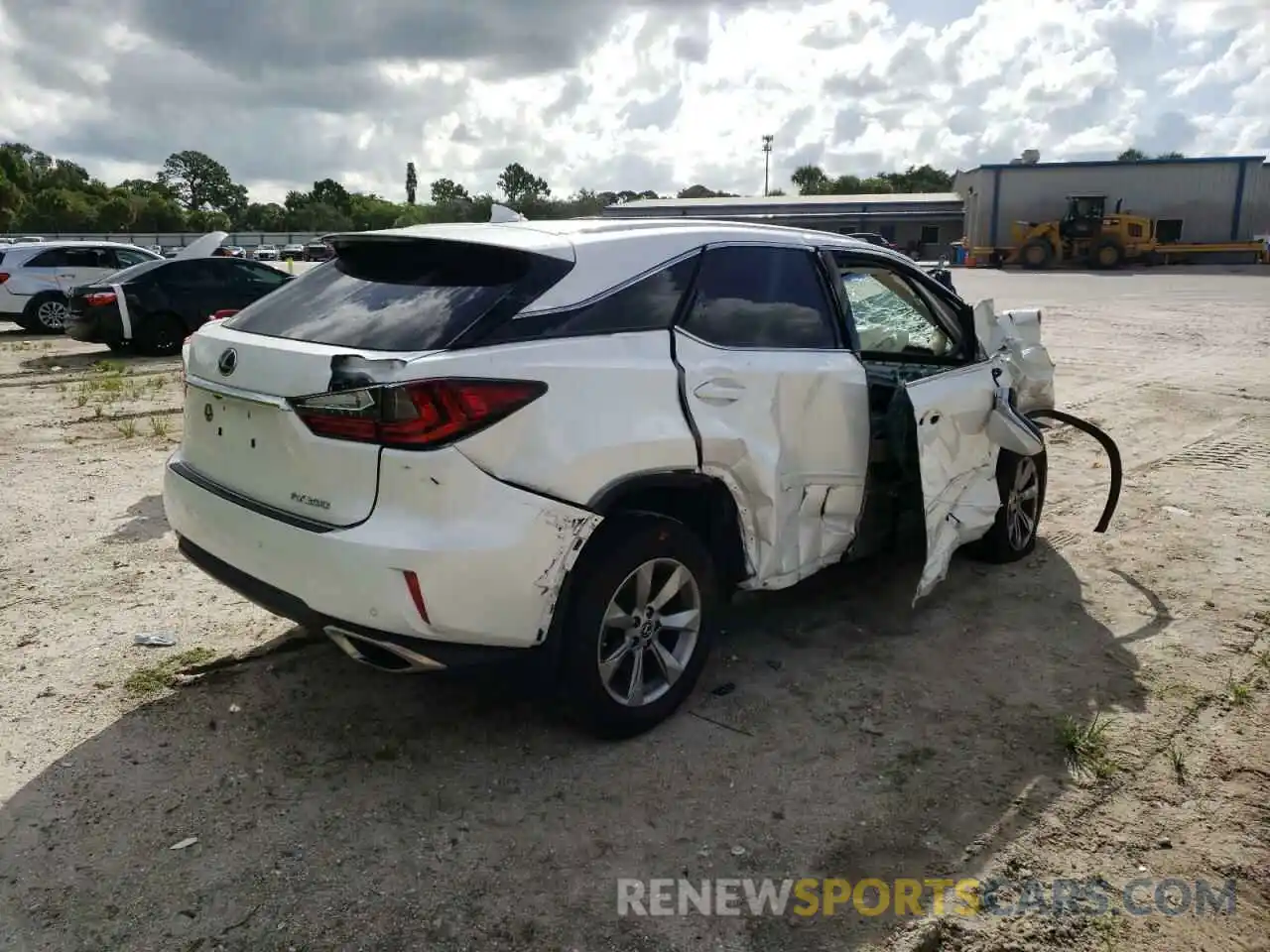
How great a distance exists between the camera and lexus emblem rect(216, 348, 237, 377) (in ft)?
10.5

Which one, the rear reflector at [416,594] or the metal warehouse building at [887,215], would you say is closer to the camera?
the rear reflector at [416,594]

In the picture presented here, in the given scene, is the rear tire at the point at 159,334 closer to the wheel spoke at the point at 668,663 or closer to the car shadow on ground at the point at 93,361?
the car shadow on ground at the point at 93,361

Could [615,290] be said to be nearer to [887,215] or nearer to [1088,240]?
[1088,240]

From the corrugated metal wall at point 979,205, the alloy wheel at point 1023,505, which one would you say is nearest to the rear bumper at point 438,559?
the alloy wheel at point 1023,505

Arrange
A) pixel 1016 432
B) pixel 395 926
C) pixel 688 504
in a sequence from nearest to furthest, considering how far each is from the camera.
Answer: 1. pixel 395 926
2. pixel 688 504
3. pixel 1016 432

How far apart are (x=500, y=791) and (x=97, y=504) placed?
14.4 feet

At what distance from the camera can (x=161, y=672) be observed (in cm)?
384

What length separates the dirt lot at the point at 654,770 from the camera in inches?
100

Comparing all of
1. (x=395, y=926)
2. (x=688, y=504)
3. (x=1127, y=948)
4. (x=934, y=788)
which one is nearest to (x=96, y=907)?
(x=395, y=926)

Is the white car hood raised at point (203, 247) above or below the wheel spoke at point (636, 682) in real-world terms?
above

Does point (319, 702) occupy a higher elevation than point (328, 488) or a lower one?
lower

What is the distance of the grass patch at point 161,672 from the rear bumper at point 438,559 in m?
1.08

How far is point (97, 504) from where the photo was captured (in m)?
6.14

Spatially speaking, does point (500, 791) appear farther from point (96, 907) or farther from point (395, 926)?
point (96, 907)
